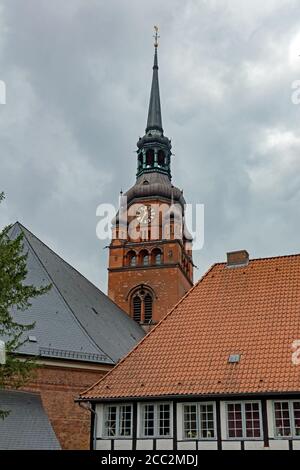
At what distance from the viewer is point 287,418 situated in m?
14.7

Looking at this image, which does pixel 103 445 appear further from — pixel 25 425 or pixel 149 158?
pixel 149 158

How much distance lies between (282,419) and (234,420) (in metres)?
1.19

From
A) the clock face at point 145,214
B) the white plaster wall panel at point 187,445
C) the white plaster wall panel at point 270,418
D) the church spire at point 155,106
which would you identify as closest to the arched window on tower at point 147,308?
the clock face at point 145,214

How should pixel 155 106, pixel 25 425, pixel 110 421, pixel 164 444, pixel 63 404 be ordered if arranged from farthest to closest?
pixel 155 106 < pixel 63 404 < pixel 25 425 < pixel 110 421 < pixel 164 444

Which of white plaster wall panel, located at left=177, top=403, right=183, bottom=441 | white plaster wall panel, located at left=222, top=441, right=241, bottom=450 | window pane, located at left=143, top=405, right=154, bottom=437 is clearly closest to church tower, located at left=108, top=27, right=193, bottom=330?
window pane, located at left=143, top=405, right=154, bottom=437

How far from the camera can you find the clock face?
4065 cm

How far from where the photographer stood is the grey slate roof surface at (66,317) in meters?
20.3

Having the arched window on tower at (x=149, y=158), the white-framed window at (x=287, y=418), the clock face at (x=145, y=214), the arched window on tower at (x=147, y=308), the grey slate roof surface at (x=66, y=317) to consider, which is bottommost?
the white-framed window at (x=287, y=418)

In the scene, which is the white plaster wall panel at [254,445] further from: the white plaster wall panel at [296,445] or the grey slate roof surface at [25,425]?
the grey slate roof surface at [25,425]

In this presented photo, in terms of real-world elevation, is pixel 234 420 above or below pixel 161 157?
below

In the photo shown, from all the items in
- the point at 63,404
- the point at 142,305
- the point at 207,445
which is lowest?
the point at 207,445

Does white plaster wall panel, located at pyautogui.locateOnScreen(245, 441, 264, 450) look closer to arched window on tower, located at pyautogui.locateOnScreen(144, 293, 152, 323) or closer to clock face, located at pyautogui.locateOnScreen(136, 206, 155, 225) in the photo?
arched window on tower, located at pyautogui.locateOnScreen(144, 293, 152, 323)

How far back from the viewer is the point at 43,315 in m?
21.3

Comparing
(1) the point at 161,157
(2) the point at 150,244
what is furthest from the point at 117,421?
(1) the point at 161,157
